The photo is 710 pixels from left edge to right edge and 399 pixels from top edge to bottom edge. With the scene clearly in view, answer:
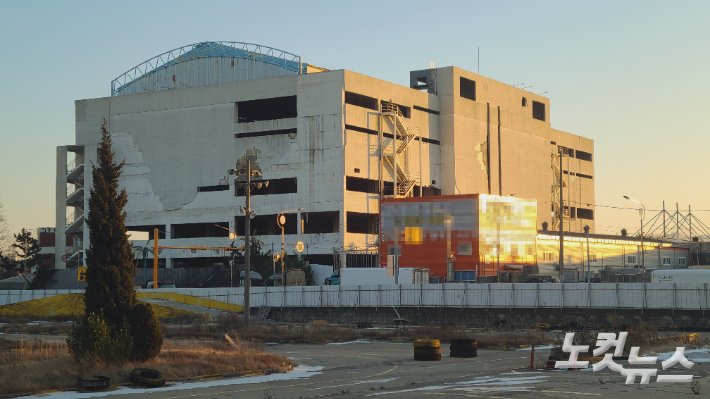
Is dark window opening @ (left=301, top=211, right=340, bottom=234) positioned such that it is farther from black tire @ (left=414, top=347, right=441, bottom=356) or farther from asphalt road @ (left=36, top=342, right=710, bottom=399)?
asphalt road @ (left=36, top=342, right=710, bottom=399)

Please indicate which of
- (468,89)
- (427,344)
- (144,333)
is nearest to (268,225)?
(468,89)

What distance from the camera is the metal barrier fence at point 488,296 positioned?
4528cm

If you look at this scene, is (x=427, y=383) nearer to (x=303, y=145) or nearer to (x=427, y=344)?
(x=427, y=344)

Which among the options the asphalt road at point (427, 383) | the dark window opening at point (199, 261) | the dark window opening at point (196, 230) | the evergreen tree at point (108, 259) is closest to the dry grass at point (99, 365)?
the asphalt road at point (427, 383)

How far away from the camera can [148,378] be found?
21.0m

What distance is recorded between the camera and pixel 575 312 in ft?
156

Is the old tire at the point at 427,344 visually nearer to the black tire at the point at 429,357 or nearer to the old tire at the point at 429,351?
the old tire at the point at 429,351

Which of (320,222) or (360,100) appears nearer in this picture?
(360,100)

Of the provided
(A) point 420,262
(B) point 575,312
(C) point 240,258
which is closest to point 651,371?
(B) point 575,312

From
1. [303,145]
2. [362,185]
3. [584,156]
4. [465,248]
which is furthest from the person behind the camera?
[584,156]

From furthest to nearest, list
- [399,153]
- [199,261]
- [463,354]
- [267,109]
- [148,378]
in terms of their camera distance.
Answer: [199,261], [267,109], [399,153], [463,354], [148,378]

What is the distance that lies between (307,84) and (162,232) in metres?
26.4

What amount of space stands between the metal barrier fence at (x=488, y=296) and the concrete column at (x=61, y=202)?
52102 mm

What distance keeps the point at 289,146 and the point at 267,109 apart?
31.6 feet
